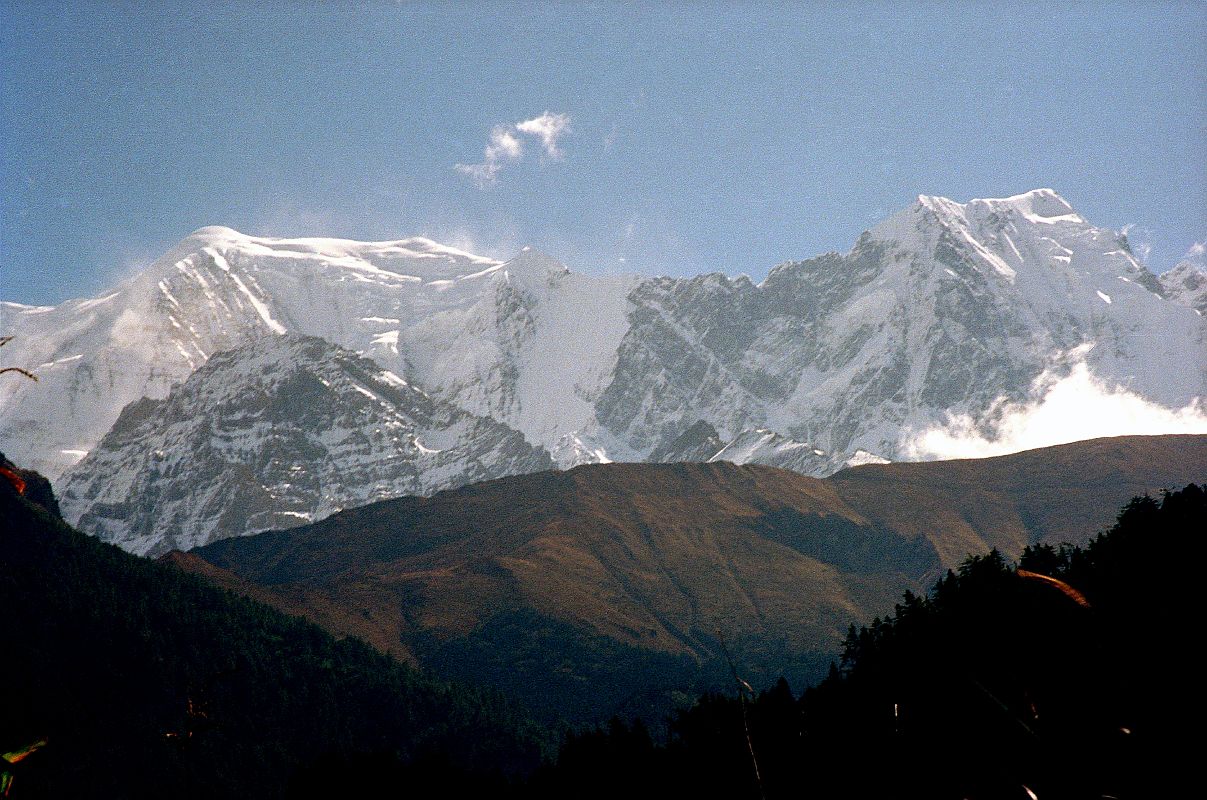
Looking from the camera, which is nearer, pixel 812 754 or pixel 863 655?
pixel 812 754

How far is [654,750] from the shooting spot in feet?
412

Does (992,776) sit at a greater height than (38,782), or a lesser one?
lesser

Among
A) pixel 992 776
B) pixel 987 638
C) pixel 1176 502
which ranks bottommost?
pixel 992 776


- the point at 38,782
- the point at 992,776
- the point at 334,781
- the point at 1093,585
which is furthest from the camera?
the point at 38,782

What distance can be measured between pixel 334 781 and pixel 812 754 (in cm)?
4864

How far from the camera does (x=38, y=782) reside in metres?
198

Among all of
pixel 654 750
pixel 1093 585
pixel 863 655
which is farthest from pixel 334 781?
pixel 1093 585

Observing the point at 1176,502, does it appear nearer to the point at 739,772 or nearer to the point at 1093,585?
the point at 1093,585

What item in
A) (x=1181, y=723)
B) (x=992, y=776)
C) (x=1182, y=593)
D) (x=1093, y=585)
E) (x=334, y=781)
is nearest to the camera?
(x=1181, y=723)

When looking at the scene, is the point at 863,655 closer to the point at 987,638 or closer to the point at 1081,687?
the point at 987,638

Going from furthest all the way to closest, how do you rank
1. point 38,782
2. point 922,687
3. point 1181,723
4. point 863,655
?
point 38,782
point 863,655
point 922,687
point 1181,723

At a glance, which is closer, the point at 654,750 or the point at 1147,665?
the point at 1147,665

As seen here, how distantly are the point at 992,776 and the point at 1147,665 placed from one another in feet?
40.2

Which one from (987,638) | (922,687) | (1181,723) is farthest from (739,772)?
(1181,723)
